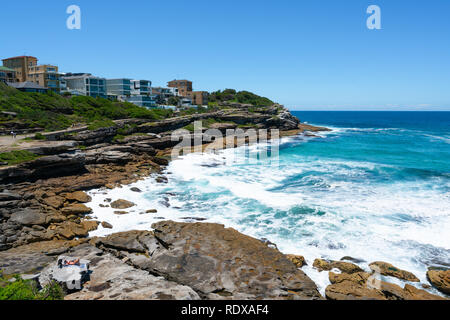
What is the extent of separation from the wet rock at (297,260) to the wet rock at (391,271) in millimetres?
3410

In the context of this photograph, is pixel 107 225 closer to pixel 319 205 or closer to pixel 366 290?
pixel 366 290

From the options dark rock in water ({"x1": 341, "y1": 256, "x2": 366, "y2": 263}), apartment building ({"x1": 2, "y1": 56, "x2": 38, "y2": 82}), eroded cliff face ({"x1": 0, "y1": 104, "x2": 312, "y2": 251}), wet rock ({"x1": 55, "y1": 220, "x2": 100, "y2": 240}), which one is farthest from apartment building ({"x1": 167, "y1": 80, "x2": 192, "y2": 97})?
dark rock in water ({"x1": 341, "y1": 256, "x2": 366, "y2": 263})

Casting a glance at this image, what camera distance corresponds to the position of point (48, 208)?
717 inches

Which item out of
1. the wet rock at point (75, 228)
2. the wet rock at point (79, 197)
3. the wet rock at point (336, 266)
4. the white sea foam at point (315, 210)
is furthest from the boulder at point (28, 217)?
the wet rock at point (336, 266)

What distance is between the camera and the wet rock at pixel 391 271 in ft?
42.0

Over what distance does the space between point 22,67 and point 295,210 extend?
7808cm

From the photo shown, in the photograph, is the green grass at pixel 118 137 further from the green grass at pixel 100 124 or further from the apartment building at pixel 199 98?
the apartment building at pixel 199 98

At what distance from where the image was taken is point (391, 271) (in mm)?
13047

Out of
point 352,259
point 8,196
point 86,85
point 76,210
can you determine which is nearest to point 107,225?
point 76,210

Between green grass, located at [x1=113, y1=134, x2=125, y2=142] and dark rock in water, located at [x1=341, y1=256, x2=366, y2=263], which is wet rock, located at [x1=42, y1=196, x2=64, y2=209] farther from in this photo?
dark rock in water, located at [x1=341, y1=256, x2=366, y2=263]

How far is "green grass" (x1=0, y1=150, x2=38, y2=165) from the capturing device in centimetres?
2103

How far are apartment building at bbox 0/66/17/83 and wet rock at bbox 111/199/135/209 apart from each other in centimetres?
6009
